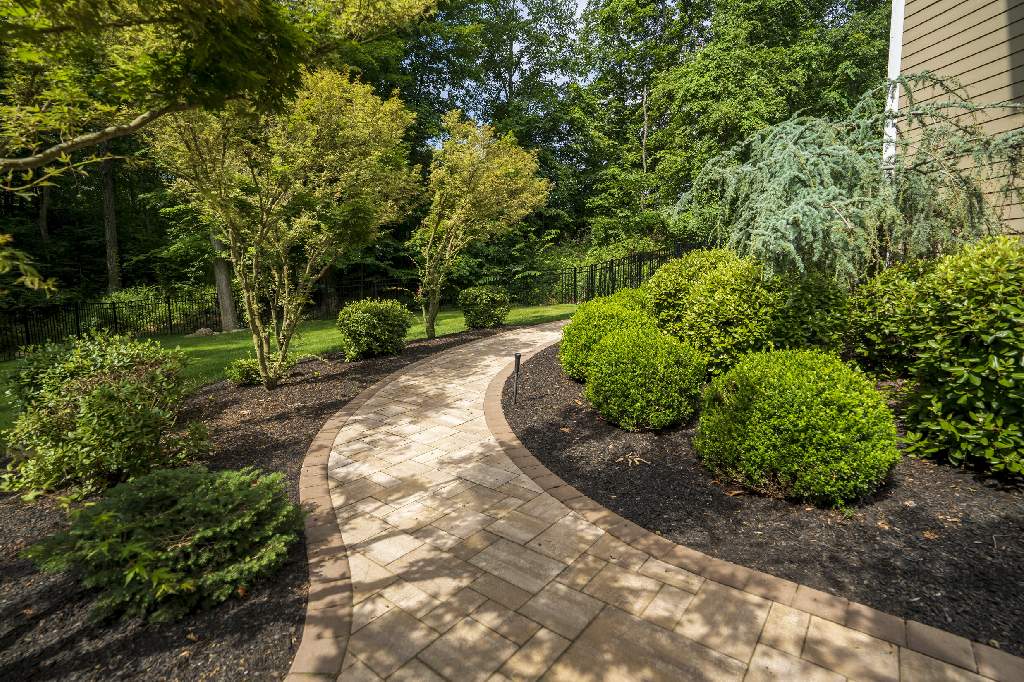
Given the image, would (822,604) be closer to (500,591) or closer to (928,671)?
(928,671)

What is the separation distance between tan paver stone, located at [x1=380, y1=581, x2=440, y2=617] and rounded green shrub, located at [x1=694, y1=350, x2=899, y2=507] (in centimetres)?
239

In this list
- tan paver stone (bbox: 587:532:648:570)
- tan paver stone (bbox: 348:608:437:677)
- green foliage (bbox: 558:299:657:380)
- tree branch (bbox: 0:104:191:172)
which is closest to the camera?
tree branch (bbox: 0:104:191:172)

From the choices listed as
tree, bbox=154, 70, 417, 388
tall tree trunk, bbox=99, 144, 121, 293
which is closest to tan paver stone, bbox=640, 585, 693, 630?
tree, bbox=154, 70, 417, 388

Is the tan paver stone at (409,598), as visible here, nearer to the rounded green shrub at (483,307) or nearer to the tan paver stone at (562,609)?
the tan paver stone at (562,609)

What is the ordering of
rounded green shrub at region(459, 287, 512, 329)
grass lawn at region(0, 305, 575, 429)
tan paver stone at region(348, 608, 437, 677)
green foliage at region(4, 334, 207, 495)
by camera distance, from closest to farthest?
1. tan paver stone at region(348, 608, 437, 677)
2. green foliage at region(4, 334, 207, 495)
3. grass lawn at region(0, 305, 575, 429)
4. rounded green shrub at region(459, 287, 512, 329)

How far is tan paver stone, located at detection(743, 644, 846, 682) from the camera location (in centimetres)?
212

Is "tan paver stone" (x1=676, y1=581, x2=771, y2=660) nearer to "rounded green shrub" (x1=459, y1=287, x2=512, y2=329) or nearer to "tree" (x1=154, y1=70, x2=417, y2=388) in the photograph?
"tree" (x1=154, y1=70, x2=417, y2=388)

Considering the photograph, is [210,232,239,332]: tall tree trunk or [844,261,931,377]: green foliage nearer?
[844,261,931,377]: green foliage

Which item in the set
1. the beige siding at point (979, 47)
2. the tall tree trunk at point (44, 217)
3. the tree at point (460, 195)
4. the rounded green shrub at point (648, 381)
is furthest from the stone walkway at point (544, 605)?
the tall tree trunk at point (44, 217)

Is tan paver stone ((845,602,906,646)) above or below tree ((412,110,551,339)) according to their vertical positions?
below

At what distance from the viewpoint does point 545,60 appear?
2536cm

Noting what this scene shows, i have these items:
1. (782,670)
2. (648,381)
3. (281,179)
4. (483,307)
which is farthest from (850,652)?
(483,307)

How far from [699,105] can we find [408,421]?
16.5 metres

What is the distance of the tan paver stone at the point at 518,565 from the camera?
282cm
